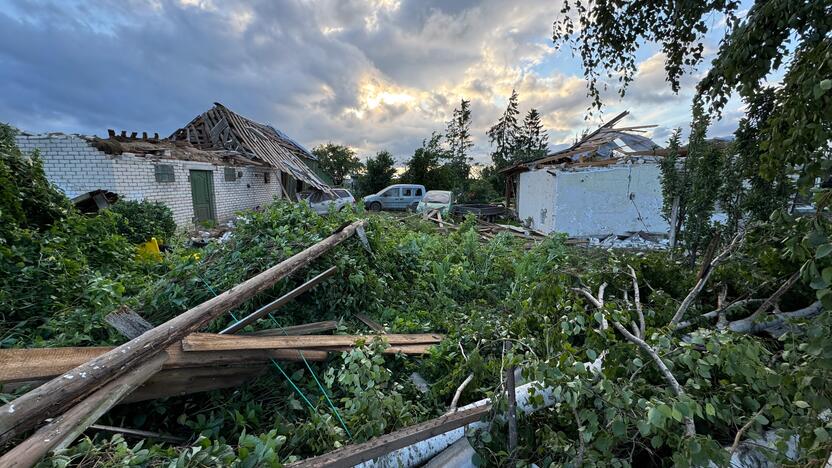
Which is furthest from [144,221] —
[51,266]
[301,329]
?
[301,329]

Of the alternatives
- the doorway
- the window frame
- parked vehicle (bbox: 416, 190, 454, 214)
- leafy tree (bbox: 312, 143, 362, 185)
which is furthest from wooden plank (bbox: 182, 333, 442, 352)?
leafy tree (bbox: 312, 143, 362, 185)

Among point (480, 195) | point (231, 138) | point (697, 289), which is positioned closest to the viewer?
point (697, 289)

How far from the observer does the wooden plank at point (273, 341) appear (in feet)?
7.25

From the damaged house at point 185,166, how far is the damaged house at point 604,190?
29.4 feet

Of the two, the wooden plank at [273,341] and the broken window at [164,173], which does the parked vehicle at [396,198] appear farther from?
the wooden plank at [273,341]

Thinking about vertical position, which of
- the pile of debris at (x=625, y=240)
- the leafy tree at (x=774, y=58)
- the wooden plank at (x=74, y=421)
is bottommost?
the pile of debris at (x=625, y=240)

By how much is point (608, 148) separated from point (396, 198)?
11.0m

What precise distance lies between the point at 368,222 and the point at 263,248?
60.6 inches

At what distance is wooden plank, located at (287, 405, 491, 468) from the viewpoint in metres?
1.68

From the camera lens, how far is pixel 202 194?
39.1 feet

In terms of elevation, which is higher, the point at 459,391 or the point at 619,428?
the point at 619,428

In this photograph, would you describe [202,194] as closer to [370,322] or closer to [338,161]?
[370,322]

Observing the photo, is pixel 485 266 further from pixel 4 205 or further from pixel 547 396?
pixel 4 205

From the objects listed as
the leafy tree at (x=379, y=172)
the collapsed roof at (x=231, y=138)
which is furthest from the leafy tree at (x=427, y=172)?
the collapsed roof at (x=231, y=138)
